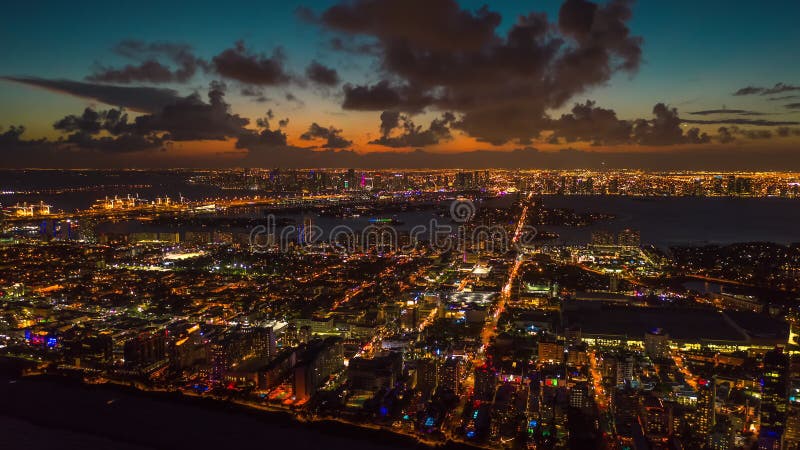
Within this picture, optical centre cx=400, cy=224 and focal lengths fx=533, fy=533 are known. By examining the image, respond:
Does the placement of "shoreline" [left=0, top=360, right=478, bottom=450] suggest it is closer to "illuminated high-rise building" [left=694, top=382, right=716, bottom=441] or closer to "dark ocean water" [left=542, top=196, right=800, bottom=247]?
"illuminated high-rise building" [left=694, top=382, right=716, bottom=441]

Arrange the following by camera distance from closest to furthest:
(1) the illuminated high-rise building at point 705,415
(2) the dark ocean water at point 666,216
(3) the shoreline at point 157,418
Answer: (1) the illuminated high-rise building at point 705,415
(3) the shoreline at point 157,418
(2) the dark ocean water at point 666,216

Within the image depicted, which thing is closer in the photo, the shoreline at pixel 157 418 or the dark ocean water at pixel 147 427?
the dark ocean water at pixel 147 427

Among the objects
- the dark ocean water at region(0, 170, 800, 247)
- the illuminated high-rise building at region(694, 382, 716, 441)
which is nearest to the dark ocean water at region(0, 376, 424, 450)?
the illuminated high-rise building at region(694, 382, 716, 441)

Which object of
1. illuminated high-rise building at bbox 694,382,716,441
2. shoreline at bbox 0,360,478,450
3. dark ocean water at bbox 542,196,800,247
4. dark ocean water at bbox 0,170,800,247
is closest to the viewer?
illuminated high-rise building at bbox 694,382,716,441

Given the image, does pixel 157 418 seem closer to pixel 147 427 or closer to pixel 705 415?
pixel 147 427

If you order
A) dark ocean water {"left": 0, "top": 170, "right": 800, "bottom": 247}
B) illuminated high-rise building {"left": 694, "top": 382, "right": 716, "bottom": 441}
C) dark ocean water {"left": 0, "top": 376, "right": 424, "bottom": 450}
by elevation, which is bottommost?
dark ocean water {"left": 0, "top": 376, "right": 424, "bottom": 450}

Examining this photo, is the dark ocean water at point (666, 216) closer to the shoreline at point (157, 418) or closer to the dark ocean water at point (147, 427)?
the shoreline at point (157, 418)

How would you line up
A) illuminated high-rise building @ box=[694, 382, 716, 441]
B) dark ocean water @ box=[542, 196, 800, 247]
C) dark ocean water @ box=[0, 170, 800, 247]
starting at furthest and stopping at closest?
dark ocean water @ box=[0, 170, 800, 247] → dark ocean water @ box=[542, 196, 800, 247] → illuminated high-rise building @ box=[694, 382, 716, 441]

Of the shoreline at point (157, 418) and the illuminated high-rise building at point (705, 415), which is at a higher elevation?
the illuminated high-rise building at point (705, 415)

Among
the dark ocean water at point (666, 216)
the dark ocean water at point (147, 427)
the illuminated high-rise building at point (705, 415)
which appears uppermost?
the dark ocean water at point (666, 216)

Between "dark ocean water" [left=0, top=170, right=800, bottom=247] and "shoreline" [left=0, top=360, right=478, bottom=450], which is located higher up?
"dark ocean water" [left=0, top=170, right=800, bottom=247]

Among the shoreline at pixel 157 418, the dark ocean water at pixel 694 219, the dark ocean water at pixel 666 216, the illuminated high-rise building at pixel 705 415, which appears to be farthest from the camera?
the dark ocean water at pixel 666 216

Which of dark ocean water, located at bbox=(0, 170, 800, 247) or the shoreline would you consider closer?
the shoreline

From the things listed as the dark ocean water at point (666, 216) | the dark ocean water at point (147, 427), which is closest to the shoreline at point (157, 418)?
the dark ocean water at point (147, 427)
